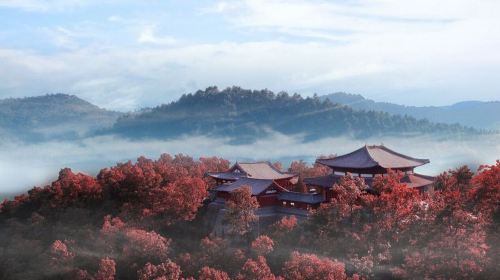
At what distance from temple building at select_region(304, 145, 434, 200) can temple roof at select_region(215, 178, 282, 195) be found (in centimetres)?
252

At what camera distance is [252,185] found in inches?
1289

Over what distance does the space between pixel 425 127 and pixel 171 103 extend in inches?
2996


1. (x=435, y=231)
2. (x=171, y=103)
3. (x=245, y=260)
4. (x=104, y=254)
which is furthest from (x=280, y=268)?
(x=171, y=103)

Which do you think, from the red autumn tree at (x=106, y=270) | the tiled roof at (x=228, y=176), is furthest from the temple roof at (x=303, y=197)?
the red autumn tree at (x=106, y=270)

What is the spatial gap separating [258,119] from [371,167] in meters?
131

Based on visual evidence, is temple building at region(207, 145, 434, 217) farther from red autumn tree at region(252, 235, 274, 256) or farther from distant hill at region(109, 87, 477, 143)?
distant hill at region(109, 87, 477, 143)

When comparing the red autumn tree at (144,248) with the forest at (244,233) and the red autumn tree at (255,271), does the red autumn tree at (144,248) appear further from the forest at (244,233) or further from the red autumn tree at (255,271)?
the red autumn tree at (255,271)

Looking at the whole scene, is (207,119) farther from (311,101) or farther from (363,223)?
(363,223)

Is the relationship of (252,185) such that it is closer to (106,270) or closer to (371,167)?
(371,167)

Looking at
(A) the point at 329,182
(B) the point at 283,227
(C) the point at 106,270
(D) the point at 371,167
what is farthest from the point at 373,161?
(C) the point at 106,270

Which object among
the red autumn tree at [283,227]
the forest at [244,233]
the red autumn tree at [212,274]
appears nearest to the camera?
the forest at [244,233]

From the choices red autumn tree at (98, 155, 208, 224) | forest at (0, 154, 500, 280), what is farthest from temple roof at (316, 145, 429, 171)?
red autumn tree at (98, 155, 208, 224)

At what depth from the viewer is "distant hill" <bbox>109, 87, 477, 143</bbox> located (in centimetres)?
14862

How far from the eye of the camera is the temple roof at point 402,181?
3114cm
